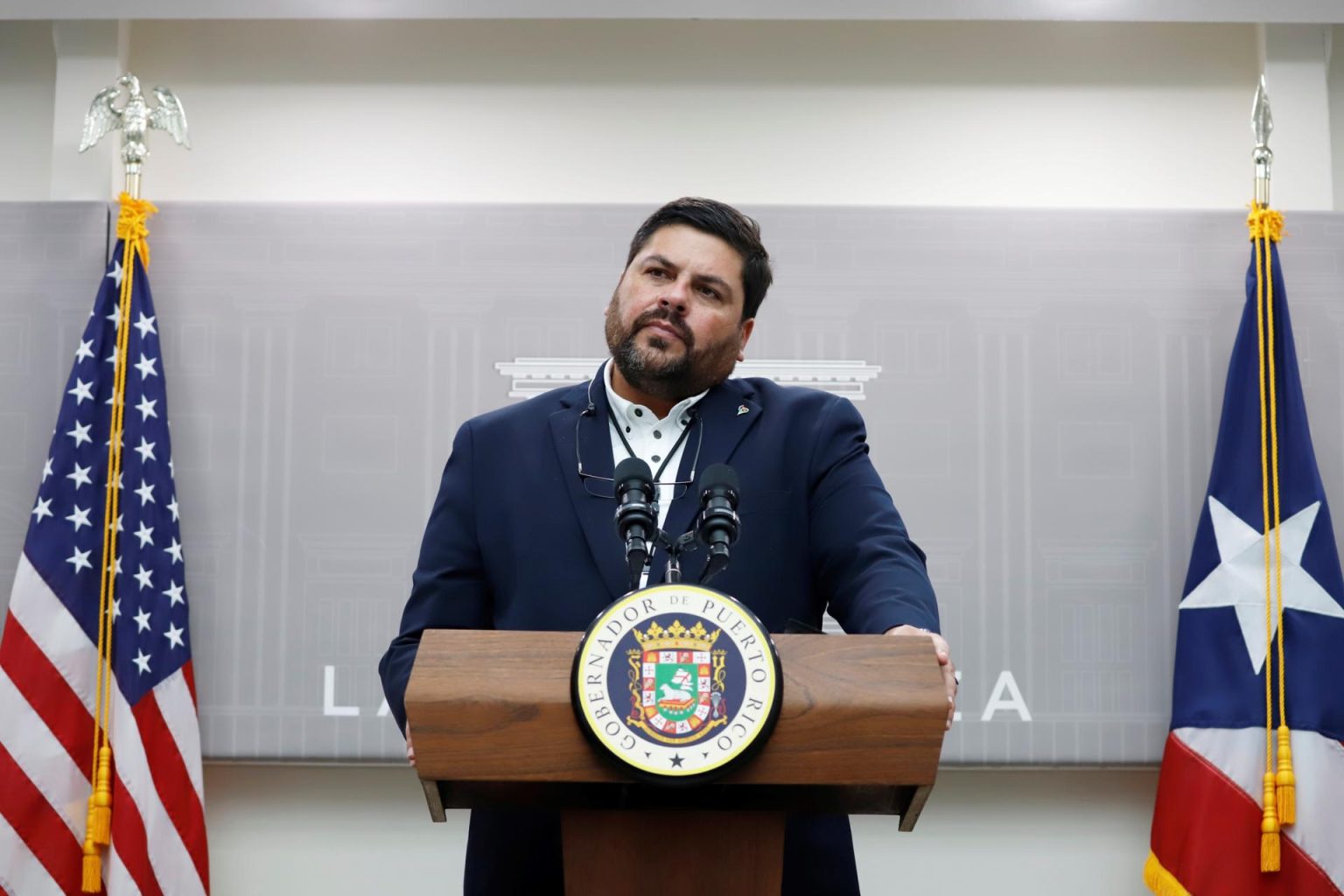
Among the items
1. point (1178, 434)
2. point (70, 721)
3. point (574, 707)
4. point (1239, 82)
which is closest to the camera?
point (574, 707)

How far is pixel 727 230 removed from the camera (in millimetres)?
2445

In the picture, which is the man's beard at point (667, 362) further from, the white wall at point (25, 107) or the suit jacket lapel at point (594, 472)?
the white wall at point (25, 107)

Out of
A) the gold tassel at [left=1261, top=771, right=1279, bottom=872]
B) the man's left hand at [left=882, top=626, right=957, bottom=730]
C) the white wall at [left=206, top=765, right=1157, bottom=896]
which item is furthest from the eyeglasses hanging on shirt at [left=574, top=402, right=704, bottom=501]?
the gold tassel at [left=1261, top=771, right=1279, bottom=872]

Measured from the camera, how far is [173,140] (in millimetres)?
4441

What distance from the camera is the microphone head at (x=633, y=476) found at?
1.88 m

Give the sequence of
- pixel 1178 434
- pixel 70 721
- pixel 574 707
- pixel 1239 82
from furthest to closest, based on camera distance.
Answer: pixel 1239 82
pixel 1178 434
pixel 70 721
pixel 574 707

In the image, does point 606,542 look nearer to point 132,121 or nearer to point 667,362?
point 667,362

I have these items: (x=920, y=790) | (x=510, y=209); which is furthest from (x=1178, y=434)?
(x=920, y=790)

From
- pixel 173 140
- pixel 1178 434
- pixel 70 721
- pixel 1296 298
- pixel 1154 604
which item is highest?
pixel 173 140

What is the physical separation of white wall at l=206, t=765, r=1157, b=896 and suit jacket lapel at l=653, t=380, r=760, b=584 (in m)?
2.05

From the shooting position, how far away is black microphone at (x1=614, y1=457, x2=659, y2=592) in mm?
1815

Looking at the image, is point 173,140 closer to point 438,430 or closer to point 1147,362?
point 438,430

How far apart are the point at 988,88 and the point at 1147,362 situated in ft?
3.06

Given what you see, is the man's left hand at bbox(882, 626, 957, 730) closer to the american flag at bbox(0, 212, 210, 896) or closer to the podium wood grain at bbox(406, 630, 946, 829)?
the podium wood grain at bbox(406, 630, 946, 829)
